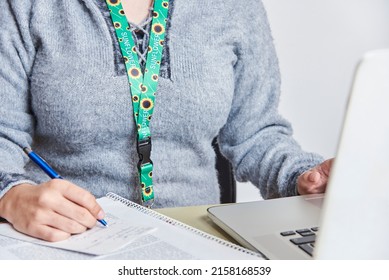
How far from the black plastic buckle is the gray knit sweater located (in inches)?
1.3

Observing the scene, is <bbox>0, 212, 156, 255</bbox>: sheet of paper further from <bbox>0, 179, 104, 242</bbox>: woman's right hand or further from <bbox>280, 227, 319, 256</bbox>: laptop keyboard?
<bbox>280, 227, 319, 256</bbox>: laptop keyboard

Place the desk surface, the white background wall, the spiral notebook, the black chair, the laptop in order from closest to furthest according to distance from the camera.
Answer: the laptop
the spiral notebook
the desk surface
the black chair
the white background wall

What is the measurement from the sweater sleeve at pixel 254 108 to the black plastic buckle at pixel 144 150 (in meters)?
0.22

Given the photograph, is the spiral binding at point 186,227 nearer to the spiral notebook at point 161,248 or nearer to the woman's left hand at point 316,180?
the spiral notebook at point 161,248

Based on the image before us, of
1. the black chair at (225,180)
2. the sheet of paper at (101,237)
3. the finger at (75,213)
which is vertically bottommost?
the black chair at (225,180)

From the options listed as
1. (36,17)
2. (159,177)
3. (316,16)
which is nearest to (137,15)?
(36,17)

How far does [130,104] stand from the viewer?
2.95 ft

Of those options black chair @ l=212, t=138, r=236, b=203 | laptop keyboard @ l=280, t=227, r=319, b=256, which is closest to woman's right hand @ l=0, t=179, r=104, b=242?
laptop keyboard @ l=280, t=227, r=319, b=256

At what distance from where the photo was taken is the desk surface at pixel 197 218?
691 mm

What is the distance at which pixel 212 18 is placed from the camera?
3.30ft

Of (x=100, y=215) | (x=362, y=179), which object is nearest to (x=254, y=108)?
(x=100, y=215)

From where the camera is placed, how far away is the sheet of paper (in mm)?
599

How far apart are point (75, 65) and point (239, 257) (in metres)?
0.46

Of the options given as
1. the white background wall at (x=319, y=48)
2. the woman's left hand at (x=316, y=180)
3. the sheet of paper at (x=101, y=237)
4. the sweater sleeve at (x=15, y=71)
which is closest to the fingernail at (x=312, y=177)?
the woman's left hand at (x=316, y=180)
